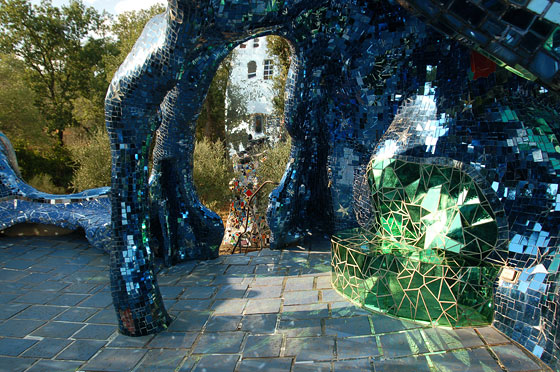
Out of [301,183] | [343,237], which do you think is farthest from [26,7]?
[343,237]

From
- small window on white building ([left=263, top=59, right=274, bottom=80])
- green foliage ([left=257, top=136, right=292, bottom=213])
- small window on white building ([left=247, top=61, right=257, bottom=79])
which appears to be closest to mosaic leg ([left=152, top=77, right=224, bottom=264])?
green foliage ([left=257, top=136, right=292, bottom=213])

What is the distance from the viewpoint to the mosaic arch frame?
2.65 meters

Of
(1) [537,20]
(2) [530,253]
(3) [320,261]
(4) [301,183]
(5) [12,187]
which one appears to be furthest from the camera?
(5) [12,187]

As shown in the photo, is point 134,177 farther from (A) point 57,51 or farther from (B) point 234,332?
(A) point 57,51

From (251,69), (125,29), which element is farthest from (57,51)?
(251,69)

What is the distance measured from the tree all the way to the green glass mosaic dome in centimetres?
1580

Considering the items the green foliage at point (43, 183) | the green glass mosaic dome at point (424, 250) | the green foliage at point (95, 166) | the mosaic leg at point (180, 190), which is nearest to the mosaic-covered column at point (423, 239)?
the green glass mosaic dome at point (424, 250)

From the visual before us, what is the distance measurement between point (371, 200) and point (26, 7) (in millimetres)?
18561

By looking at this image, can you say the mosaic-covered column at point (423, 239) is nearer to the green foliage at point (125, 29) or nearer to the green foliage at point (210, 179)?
the green foliage at point (210, 179)

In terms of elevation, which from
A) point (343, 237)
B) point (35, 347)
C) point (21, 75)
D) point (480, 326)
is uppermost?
point (21, 75)

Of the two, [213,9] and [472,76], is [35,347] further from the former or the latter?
[472,76]

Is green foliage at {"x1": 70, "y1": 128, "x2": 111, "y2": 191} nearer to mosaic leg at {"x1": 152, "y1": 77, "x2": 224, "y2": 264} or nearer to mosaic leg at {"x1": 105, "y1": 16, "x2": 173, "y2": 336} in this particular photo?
mosaic leg at {"x1": 152, "y1": 77, "x2": 224, "y2": 264}

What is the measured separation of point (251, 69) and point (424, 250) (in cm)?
1335

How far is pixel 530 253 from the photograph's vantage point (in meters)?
2.60
